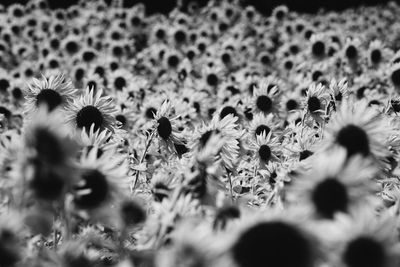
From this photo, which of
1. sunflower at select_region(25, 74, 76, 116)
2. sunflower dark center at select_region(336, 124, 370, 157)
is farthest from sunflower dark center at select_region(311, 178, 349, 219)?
sunflower at select_region(25, 74, 76, 116)

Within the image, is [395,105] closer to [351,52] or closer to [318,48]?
[351,52]

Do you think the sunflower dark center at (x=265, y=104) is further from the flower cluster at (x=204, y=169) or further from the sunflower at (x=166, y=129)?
the sunflower at (x=166, y=129)

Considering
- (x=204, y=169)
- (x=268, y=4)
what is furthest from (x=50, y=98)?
(x=268, y=4)

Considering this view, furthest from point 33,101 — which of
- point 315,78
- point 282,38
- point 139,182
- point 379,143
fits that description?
point 282,38

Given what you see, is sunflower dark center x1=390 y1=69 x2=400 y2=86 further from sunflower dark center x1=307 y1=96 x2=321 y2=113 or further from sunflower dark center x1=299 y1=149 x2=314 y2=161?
sunflower dark center x1=299 y1=149 x2=314 y2=161

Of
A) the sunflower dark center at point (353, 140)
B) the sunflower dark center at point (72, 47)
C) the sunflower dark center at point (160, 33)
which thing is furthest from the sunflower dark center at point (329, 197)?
the sunflower dark center at point (160, 33)

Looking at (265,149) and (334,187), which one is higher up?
(265,149)

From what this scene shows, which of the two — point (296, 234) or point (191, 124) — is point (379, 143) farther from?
point (191, 124)
